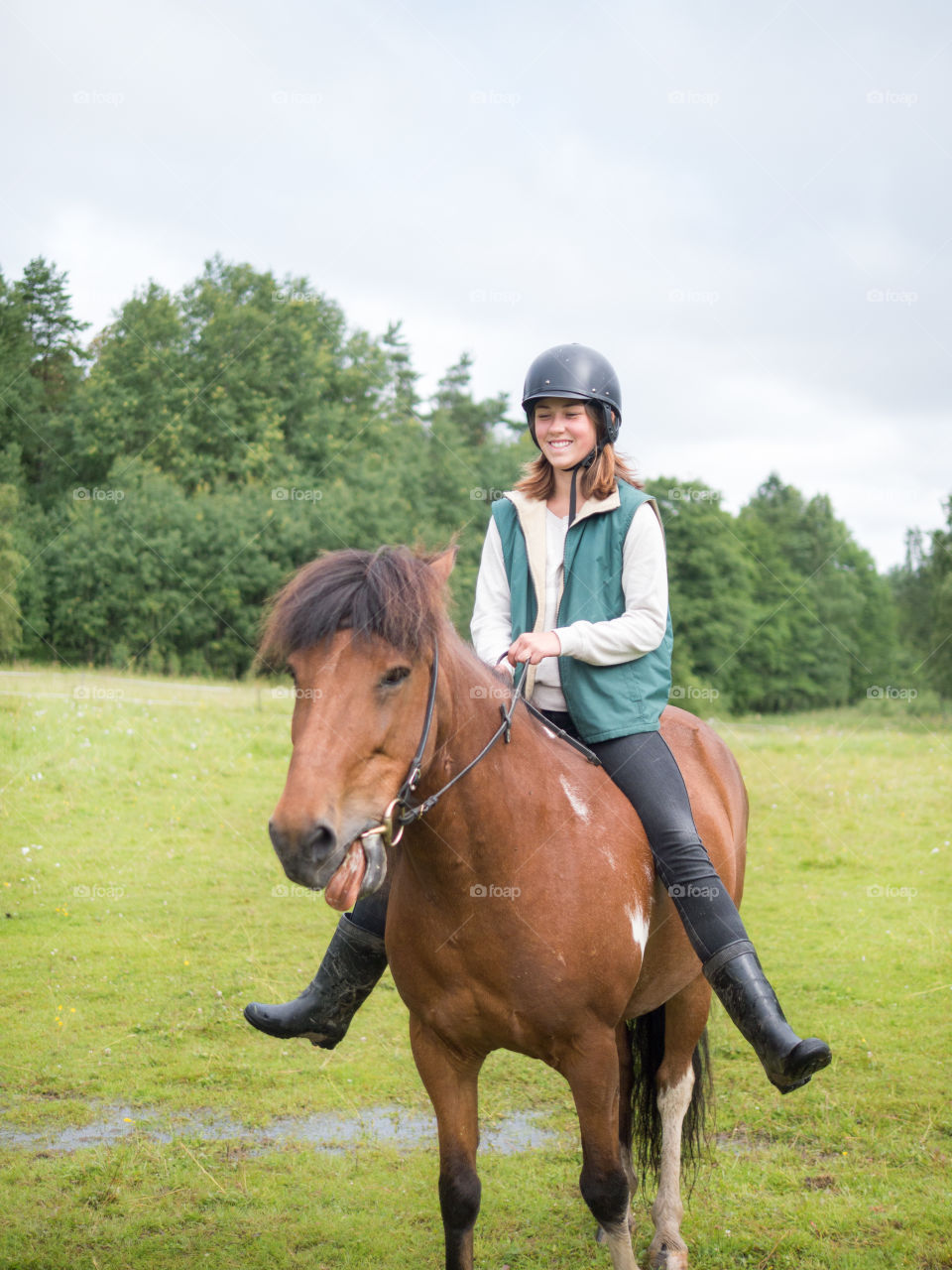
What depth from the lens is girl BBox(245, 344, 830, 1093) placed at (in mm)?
3615

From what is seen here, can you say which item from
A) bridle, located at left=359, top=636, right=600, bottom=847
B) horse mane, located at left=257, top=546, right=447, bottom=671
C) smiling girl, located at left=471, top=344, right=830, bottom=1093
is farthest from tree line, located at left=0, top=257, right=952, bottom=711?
horse mane, located at left=257, top=546, right=447, bottom=671

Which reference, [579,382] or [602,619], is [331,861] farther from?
[579,382]

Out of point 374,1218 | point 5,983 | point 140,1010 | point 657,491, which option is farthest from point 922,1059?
point 657,491

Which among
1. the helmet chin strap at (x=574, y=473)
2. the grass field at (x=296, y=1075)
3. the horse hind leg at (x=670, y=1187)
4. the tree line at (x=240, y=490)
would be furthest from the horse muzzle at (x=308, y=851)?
the tree line at (x=240, y=490)

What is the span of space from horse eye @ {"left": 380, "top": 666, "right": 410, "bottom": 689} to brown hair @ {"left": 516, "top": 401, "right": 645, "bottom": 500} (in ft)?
4.83

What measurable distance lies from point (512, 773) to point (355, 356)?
44711 millimetres

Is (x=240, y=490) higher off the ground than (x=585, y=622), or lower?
higher

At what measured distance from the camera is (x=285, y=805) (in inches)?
93.0

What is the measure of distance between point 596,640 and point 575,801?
57 cm

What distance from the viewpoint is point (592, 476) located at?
12.7 feet

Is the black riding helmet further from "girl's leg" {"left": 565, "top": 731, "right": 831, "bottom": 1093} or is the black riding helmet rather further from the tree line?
the tree line

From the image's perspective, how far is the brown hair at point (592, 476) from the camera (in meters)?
3.87

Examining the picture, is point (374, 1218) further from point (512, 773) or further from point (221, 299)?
point (221, 299)

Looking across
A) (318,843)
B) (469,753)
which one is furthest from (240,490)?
(318,843)
